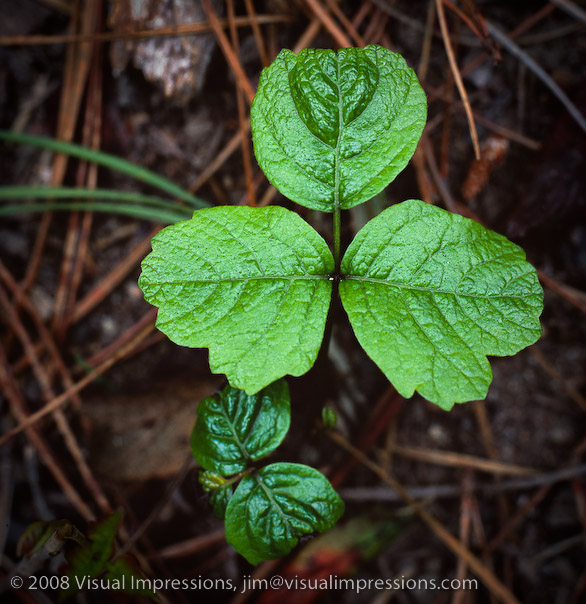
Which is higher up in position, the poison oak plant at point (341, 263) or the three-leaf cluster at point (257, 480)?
the poison oak plant at point (341, 263)

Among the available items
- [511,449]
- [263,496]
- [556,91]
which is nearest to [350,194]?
[263,496]

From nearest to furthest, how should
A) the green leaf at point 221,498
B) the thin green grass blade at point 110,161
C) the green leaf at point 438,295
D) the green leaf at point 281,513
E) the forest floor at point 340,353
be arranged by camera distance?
1. the green leaf at point 438,295
2. the green leaf at point 281,513
3. the green leaf at point 221,498
4. the forest floor at point 340,353
5. the thin green grass blade at point 110,161

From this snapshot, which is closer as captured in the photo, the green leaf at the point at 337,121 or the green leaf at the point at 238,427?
the green leaf at the point at 337,121

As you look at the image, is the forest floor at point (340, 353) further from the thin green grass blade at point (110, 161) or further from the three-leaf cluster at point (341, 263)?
the three-leaf cluster at point (341, 263)

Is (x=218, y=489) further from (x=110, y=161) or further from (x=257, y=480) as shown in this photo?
(x=110, y=161)

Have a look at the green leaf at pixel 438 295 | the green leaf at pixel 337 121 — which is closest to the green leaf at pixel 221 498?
the green leaf at pixel 438 295

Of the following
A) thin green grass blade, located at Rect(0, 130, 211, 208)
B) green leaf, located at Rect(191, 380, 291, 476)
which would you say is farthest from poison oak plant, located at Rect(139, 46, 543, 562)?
thin green grass blade, located at Rect(0, 130, 211, 208)

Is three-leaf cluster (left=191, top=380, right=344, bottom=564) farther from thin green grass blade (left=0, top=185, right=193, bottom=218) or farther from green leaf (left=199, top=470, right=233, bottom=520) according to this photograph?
thin green grass blade (left=0, top=185, right=193, bottom=218)

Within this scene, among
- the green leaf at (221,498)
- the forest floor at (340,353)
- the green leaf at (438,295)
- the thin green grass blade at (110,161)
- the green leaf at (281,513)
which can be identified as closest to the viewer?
the green leaf at (438,295)
